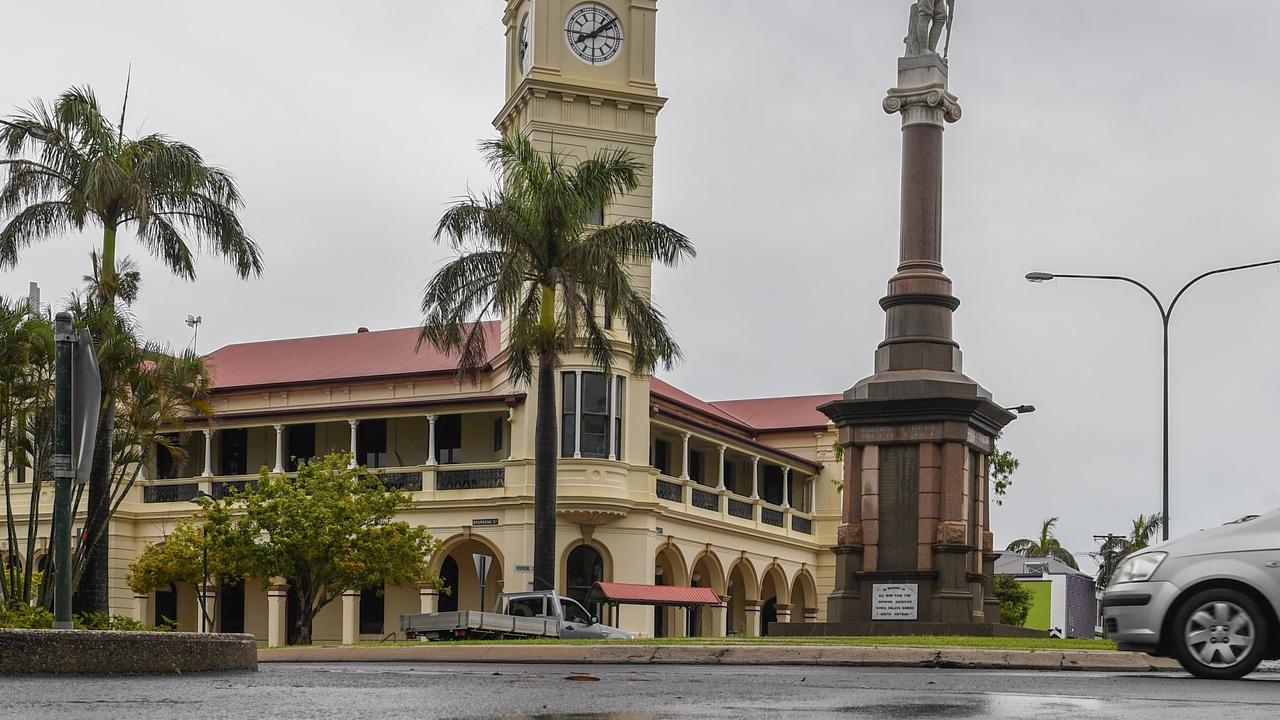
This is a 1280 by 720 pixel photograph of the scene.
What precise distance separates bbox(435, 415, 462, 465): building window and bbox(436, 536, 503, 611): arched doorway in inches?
100

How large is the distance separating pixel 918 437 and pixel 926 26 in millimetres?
7019

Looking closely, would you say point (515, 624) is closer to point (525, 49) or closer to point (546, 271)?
point (546, 271)

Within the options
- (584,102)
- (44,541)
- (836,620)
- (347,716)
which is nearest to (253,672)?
(347,716)

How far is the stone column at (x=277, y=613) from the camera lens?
47.5m

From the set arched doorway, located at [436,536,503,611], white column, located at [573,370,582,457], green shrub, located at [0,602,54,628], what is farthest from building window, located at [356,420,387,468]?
green shrub, located at [0,602,54,628]

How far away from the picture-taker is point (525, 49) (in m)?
46.4

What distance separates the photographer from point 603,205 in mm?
32719

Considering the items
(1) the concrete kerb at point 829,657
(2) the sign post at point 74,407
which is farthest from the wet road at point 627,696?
(1) the concrete kerb at point 829,657

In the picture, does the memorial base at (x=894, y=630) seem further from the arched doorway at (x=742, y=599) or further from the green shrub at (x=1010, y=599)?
the green shrub at (x=1010, y=599)

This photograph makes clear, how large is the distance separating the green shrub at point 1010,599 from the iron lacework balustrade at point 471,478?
18.2 metres

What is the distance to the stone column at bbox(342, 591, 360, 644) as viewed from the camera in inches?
1853

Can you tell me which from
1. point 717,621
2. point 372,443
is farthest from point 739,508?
point 372,443

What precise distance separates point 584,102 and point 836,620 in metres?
20.8

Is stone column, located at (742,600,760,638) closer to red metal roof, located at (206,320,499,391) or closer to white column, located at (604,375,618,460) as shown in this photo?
white column, located at (604,375,618,460)
